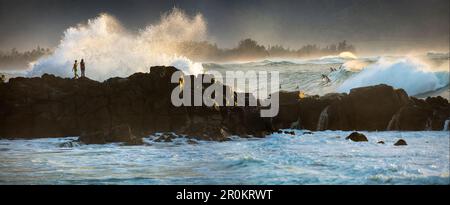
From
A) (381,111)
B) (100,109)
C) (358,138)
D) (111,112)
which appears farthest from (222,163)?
(381,111)

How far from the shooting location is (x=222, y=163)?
1573 centimetres

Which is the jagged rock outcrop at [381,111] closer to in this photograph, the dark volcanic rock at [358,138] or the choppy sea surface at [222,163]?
the dark volcanic rock at [358,138]

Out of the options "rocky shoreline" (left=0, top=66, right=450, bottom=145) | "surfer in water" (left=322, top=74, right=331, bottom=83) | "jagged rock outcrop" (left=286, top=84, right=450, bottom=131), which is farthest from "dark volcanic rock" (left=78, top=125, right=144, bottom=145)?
"jagged rock outcrop" (left=286, top=84, right=450, bottom=131)

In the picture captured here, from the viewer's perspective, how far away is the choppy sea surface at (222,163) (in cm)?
1341

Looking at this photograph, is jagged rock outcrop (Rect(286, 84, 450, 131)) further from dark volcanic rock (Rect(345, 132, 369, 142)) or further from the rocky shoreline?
dark volcanic rock (Rect(345, 132, 369, 142))

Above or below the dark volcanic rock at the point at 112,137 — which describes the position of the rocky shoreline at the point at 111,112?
above

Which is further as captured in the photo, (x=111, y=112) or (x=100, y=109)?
(x=111, y=112)

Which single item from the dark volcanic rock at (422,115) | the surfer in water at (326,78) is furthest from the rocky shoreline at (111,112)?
the dark volcanic rock at (422,115)

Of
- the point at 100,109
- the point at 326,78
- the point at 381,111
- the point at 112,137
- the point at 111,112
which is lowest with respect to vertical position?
the point at 112,137

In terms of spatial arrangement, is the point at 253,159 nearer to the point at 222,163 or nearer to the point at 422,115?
the point at 222,163

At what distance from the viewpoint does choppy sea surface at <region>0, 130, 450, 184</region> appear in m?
13.4
